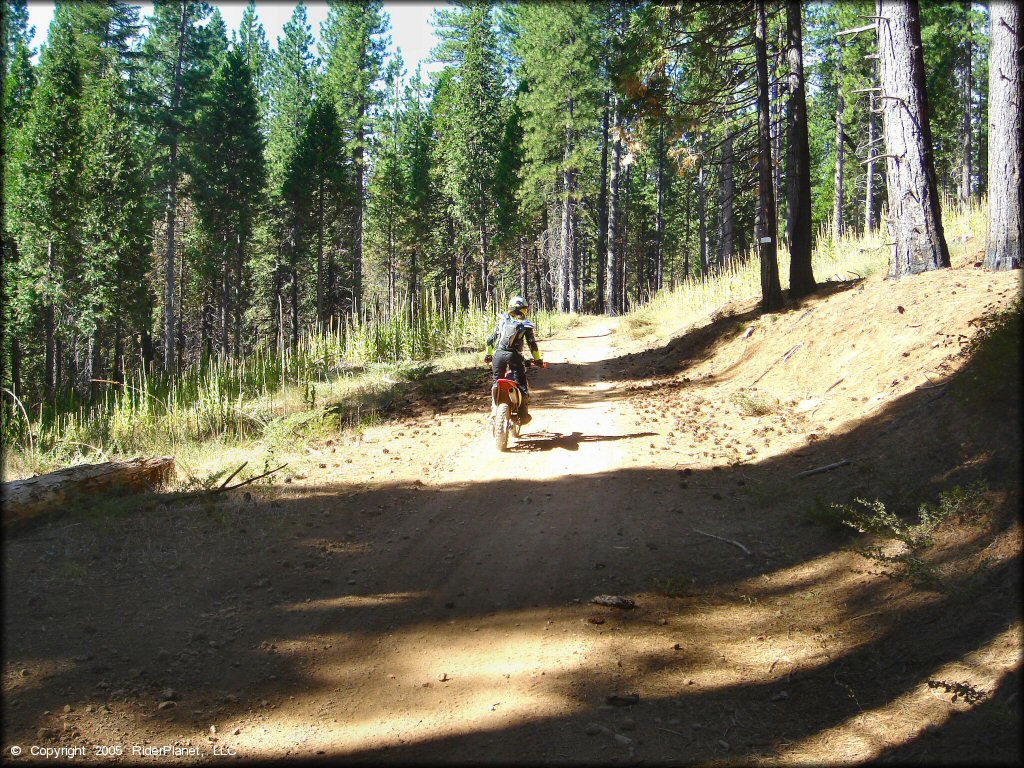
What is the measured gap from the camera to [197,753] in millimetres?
3133

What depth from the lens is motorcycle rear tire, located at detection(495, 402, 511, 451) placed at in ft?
28.9

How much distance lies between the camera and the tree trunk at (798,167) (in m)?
12.8

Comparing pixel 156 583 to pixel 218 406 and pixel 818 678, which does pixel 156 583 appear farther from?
pixel 218 406

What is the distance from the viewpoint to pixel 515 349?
941 centimetres

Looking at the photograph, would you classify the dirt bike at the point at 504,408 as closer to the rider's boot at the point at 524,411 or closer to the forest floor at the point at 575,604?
the rider's boot at the point at 524,411

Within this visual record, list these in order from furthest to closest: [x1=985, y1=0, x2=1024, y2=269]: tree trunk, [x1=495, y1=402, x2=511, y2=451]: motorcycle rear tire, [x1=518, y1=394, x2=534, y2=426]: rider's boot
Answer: [x1=518, y1=394, x2=534, y2=426]: rider's boot → [x1=495, y1=402, x2=511, y2=451]: motorcycle rear tire → [x1=985, y1=0, x2=1024, y2=269]: tree trunk

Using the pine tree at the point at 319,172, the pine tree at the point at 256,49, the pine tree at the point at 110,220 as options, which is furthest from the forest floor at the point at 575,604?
the pine tree at the point at 256,49

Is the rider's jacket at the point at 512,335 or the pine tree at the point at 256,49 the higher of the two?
the pine tree at the point at 256,49

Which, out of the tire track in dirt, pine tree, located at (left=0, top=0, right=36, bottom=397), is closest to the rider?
the tire track in dirt

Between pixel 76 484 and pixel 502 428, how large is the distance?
4835 millimetres

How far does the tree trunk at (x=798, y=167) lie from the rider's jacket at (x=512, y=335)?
681 centimetres

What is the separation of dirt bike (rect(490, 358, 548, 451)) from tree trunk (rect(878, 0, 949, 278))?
6673mm

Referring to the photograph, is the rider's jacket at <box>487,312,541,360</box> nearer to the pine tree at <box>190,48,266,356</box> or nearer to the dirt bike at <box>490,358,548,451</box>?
the dirt bike at <box>490,358,548,451</box>

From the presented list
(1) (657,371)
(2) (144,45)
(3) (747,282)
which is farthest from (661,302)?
(2) (144,45)
